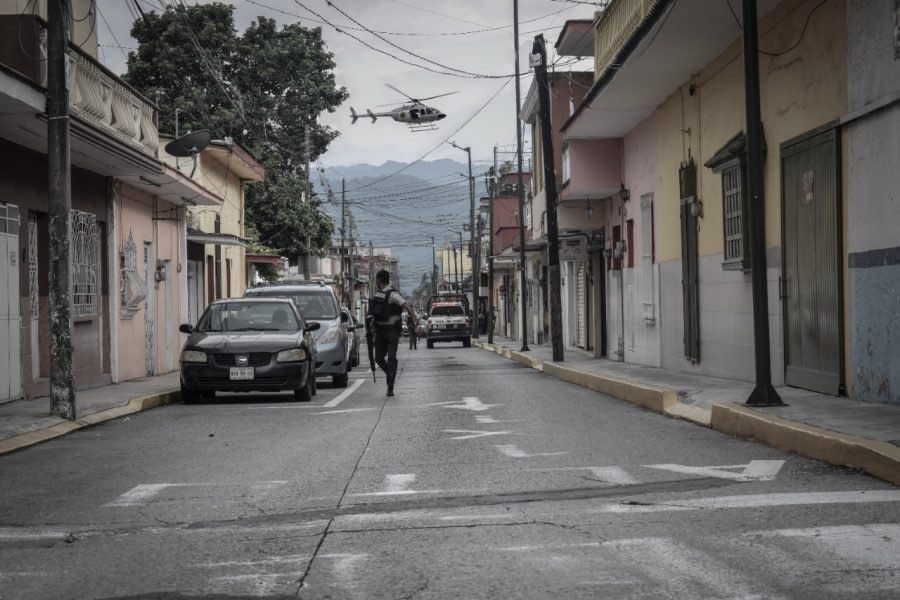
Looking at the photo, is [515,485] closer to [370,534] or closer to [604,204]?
[370,534]

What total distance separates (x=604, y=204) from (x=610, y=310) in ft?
9.12

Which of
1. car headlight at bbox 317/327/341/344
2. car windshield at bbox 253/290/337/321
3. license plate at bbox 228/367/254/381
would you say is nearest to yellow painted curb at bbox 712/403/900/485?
license plate at bbox 228/367/254/381

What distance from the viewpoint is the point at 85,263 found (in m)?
20.1

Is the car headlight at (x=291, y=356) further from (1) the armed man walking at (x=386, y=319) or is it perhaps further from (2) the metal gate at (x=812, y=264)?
(2) the metal gate at (x=812, y=264)

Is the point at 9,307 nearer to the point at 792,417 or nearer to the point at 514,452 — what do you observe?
the point at 514,452

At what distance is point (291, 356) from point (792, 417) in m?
8.41

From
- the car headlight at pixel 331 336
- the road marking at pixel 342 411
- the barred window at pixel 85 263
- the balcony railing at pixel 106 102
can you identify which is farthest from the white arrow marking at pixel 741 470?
the barred window at pixel 85 263

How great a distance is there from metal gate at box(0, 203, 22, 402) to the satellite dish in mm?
6717

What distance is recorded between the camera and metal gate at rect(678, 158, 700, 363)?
62.9ft

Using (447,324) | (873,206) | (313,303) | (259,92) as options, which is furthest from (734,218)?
(447,324)

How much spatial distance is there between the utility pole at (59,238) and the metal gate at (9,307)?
8.29 ft

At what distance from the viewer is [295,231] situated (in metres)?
48.6

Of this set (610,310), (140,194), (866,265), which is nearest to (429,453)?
(866,265)

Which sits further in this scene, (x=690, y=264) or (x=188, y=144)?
(x=188, y=144)
